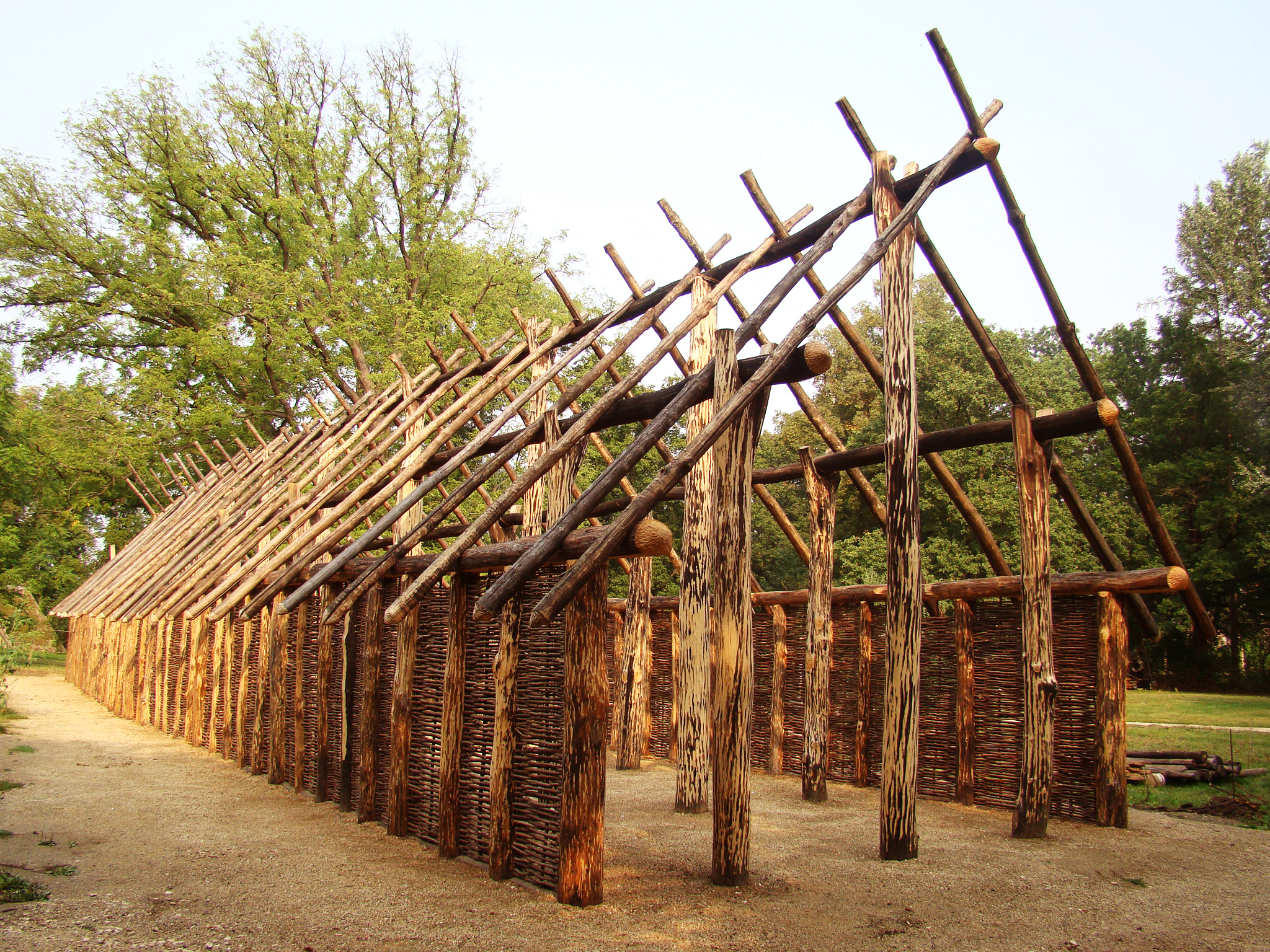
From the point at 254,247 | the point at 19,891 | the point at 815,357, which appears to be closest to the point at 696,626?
the point at 815,357

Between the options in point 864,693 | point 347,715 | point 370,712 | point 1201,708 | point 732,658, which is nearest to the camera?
point 732,658

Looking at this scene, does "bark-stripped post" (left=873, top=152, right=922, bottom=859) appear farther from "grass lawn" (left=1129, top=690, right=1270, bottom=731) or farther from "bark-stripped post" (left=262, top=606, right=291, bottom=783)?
"grass lawn" (left=1129, top=690, right=1270, bottom=731)

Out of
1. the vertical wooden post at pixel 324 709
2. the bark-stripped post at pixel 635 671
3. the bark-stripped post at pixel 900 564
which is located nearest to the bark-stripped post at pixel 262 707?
the vertical wooden post at pixel 324 709

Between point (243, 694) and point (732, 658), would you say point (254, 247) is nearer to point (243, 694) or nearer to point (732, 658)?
point (243, 694)

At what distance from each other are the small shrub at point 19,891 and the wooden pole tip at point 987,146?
7039 millimetres

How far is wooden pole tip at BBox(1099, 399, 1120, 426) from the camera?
665 cm

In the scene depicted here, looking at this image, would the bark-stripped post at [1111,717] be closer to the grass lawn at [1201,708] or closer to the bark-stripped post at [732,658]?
the bark-stripped post at [732,658]

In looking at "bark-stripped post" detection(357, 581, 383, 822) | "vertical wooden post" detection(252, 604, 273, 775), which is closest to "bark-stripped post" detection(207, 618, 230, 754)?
"vertical wooden post" detection(252, 604, 273, 775)

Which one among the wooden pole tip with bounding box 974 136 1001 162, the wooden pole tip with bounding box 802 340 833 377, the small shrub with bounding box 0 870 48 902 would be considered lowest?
the small shrub with bounding box 0 870 48 902

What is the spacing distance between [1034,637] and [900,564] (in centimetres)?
180

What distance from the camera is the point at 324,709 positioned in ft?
24.8

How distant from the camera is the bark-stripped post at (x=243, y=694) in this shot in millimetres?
9438

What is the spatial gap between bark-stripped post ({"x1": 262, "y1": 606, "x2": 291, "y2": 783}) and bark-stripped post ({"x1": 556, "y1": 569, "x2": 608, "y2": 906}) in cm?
456

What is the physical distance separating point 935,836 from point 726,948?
10.5 feet
